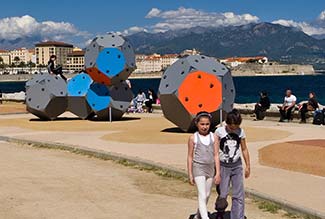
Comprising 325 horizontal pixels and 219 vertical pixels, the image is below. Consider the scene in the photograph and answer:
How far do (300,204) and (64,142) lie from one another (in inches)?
384

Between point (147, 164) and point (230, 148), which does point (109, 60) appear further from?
point (230, 148)

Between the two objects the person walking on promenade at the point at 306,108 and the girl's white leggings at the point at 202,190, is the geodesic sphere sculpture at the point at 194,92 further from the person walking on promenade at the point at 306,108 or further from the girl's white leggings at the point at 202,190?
the girl's white leggings at the point at 202,190

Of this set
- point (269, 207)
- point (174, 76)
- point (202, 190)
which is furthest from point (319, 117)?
point (202, 190)

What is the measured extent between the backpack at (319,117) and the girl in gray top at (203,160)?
1517 cm

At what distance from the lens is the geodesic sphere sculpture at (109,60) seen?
2331cm

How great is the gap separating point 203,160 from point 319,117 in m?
15.3

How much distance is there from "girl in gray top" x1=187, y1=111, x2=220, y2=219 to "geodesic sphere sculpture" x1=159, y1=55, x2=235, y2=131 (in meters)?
10.9

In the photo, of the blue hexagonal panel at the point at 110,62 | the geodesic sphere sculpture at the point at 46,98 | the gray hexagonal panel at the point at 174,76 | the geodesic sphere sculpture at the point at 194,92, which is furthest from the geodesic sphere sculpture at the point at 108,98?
the geodesic sphere sculpture at the point at 194,92

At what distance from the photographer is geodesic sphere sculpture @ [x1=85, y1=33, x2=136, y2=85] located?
76.5 ft

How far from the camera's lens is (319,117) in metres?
22.2

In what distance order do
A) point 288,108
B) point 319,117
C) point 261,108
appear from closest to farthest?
point 319,117, point 288,108, point 261,108

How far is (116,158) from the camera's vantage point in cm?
1402

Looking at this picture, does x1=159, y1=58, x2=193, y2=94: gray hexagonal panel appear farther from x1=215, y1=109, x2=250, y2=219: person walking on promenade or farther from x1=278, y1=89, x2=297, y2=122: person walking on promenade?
x1=215, y1=109, x2=250, y2=219: person walking on promenade

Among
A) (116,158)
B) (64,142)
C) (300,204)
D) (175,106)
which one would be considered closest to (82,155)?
(116,158)
